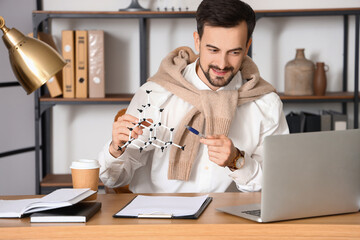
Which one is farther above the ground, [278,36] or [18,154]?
[278,36]

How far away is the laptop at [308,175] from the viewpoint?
4.10 ft

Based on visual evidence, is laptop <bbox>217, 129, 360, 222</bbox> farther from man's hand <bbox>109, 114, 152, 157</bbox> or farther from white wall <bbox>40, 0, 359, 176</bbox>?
white wall <bbox>40, 0, 359, 176</bbox>

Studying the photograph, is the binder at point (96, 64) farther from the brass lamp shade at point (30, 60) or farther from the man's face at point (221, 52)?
the brass lamp shade at point (30, 60)

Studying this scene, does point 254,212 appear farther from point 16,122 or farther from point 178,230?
point 16,122

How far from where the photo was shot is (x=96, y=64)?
10.0 ft

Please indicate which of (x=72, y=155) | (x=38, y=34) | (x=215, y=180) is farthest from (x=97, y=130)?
(x=215, y=180)

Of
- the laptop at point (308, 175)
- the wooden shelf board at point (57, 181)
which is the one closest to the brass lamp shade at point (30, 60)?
the laptop at point (308, 175)

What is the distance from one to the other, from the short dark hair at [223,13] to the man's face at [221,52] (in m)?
0.02

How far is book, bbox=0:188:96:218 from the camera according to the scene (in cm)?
133

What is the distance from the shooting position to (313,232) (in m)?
1.28

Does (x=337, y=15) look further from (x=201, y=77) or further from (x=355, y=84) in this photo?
(x=201, y=77)

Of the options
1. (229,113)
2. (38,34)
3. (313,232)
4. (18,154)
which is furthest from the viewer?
(18,154)

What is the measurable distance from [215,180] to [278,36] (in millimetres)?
1644

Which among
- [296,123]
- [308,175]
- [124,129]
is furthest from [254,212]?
[296,123]
